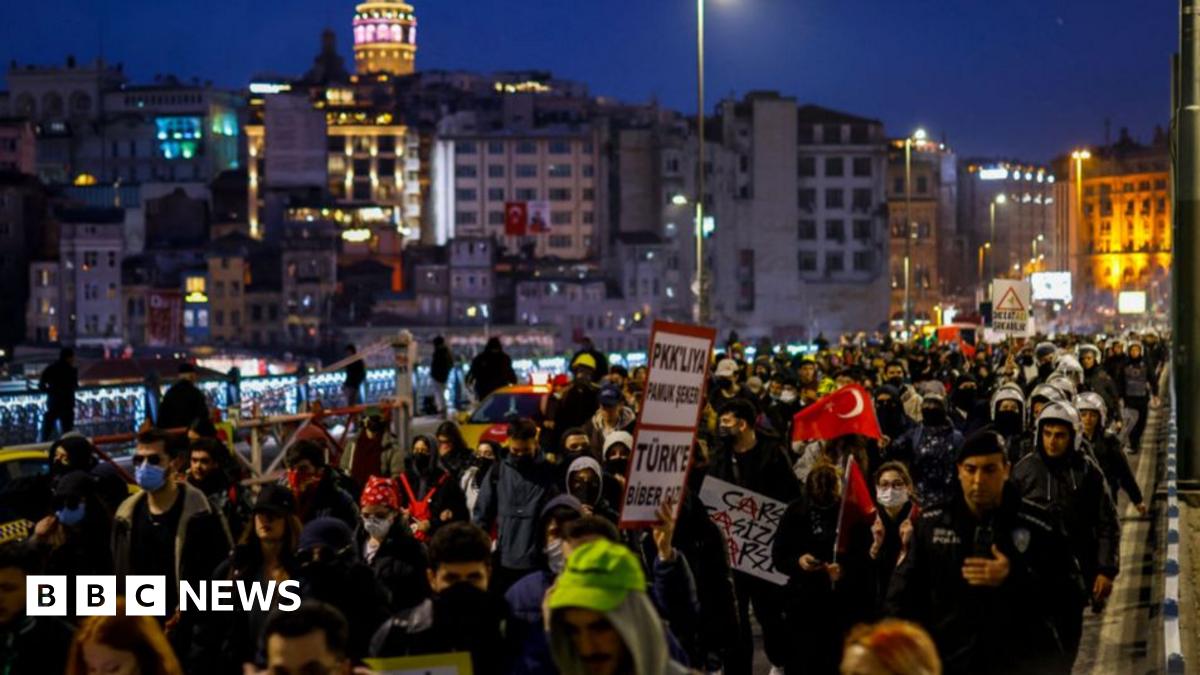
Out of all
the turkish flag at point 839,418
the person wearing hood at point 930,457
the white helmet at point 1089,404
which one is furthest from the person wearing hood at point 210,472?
the white helmet at point 1089,404

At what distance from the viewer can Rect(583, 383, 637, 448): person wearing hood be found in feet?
53.3

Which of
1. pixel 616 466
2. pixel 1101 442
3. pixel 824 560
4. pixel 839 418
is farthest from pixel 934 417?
pixel 824 560

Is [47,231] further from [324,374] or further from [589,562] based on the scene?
[589,562]

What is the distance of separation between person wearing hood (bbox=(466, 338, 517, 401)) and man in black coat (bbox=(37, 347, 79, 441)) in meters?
5.56

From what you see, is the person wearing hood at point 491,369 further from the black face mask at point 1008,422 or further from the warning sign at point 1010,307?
the black face mask at point 1008,422

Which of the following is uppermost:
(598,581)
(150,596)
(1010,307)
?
(1010,307)

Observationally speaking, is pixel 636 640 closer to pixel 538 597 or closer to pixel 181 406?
pixel 538 597

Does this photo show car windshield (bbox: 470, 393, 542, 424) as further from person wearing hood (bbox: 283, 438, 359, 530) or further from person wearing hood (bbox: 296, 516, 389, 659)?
person wearing hood (bbox: 296, 516, 389, 659)

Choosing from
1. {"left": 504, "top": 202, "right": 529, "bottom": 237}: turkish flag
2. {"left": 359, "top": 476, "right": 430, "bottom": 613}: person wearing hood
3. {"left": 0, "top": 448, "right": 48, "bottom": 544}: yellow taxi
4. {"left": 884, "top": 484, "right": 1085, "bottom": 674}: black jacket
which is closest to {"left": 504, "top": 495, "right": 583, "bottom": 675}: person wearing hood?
{"left": 359, "top": 476, "right": 430, "bottom": 613}: person wearing hood

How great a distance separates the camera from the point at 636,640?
5.33 m

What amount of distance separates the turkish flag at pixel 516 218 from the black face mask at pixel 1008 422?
482 feet

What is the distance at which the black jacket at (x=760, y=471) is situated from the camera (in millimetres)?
12242

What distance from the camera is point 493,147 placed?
168500 millimetres

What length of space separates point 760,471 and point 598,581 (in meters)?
6.91
